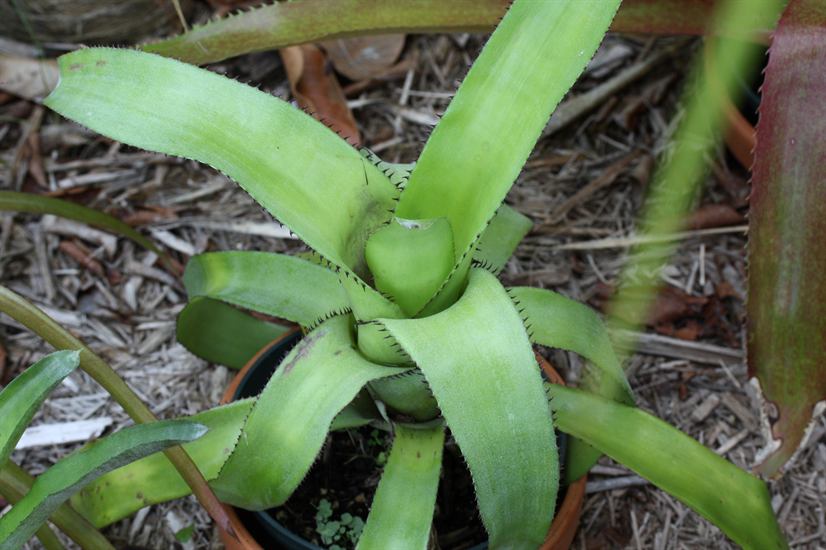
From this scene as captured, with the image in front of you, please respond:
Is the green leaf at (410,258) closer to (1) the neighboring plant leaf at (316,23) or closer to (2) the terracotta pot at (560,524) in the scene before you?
(2) the terracotta pot at (560,524)

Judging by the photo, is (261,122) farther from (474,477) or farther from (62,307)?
(62,307)

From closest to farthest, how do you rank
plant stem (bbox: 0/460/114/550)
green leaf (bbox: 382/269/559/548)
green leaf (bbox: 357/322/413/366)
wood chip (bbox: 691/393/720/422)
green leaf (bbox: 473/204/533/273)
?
green leaf (bbox: 382/269/559/548)
green leaf (bbox: 357/322/413/366)
plant stem (bbox: 0/460/114/550)
green leaf (bbox: 473/204/533/273)
wood chip (bbox: 691/393/720/422)

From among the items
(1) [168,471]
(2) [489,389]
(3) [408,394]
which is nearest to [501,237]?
(3) [408,394]

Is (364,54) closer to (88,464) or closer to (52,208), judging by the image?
(52,208)

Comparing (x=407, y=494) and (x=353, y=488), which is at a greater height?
(x=407, y=494)

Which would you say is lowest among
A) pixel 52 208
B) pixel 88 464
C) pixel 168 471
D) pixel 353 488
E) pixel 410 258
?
pixel 353 488

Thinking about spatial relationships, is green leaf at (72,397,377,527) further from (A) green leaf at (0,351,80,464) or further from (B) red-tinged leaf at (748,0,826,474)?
(B) red-tinged leaf at (748,0,826,474)

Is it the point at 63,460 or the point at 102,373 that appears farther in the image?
the point at 102,373

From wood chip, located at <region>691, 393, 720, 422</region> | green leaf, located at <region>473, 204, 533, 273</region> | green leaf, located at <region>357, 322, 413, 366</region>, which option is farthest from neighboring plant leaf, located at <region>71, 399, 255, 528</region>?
wood chip, located at <region>691, 393, 720, 422</region>
